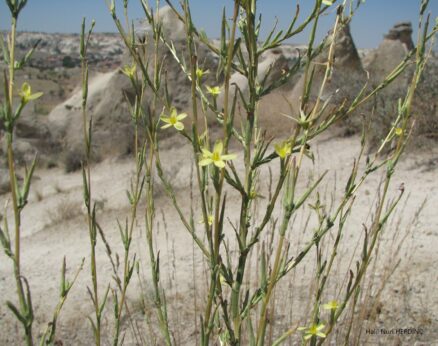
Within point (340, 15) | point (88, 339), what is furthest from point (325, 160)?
point (340, 15)

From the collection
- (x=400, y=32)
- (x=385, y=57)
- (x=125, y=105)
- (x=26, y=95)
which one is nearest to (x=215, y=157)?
(x=26, y=95)

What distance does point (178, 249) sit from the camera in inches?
191

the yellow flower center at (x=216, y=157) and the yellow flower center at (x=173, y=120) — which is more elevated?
the yellow flower center at (x=173, y=120)

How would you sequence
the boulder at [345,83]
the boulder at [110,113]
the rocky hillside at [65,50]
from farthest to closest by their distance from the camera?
the rocky hillside at [65,50], the boulder at [110,113], the boulder at [345,83]

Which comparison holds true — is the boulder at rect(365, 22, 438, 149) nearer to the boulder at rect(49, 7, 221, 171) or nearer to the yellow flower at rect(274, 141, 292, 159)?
the boulder at rect(49, 7, 221, 171)

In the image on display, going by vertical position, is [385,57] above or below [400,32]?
below

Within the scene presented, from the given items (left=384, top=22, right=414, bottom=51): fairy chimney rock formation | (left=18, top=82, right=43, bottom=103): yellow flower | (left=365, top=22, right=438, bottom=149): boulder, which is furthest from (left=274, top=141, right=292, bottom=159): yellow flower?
(left=384, top=22, right=414, bottom=51): fairy chimney rock formation

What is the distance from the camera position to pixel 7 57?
77cm

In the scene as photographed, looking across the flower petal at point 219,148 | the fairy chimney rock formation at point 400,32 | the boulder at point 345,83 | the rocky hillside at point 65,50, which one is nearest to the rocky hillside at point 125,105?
the boulder at point 345,83

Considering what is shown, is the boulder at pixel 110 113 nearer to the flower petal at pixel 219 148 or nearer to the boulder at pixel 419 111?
the boulder at pixel 419 111

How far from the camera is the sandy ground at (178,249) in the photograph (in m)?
3.00

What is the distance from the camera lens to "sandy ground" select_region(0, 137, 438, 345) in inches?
118

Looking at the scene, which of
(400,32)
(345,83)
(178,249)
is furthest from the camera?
(400,32)

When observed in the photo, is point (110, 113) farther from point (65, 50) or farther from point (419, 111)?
point (65, 50)
